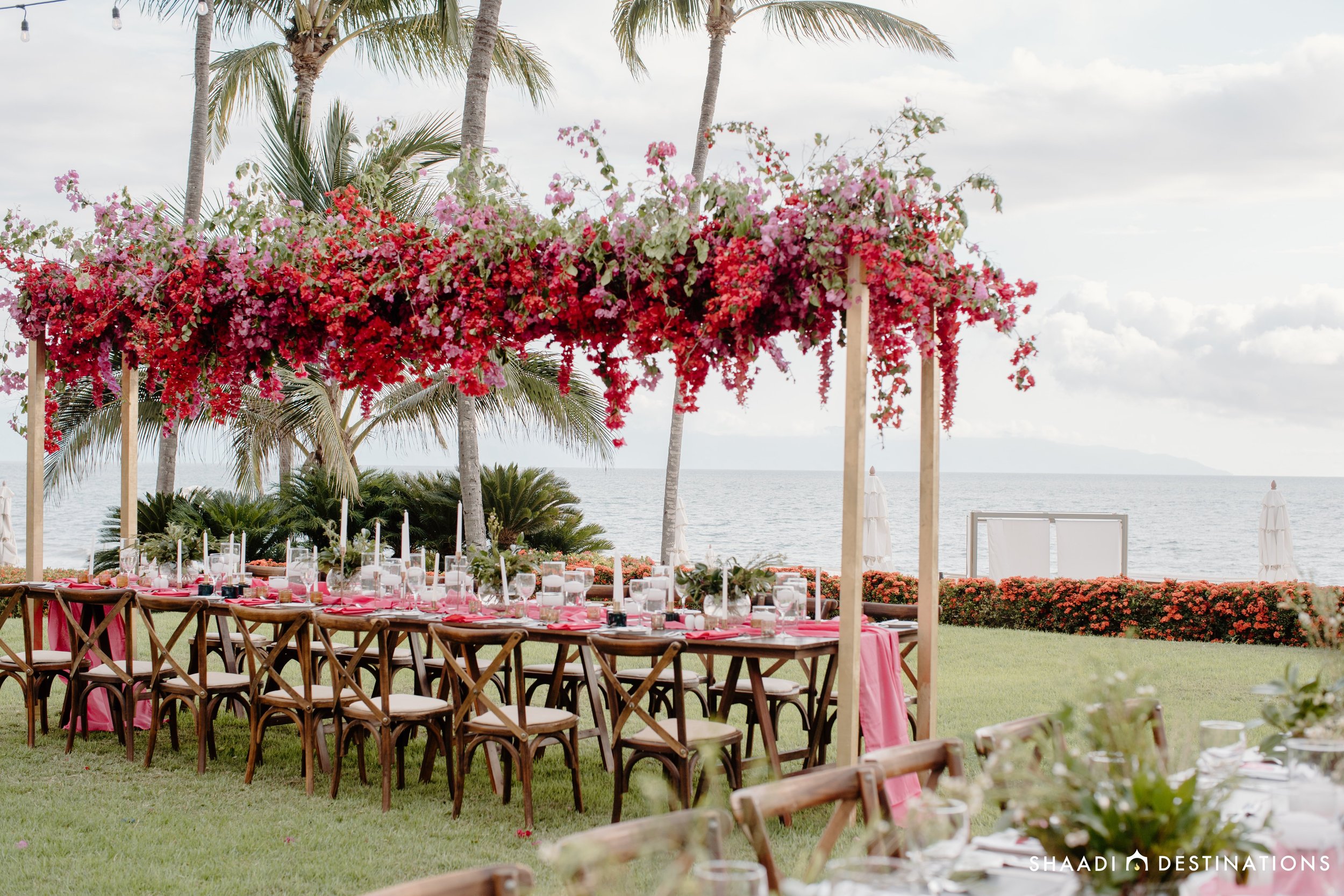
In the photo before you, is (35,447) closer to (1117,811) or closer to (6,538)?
(1117,811)

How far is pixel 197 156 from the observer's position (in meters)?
12.2

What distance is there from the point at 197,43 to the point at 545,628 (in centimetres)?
910

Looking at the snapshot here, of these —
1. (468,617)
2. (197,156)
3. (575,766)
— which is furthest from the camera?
(197,156)

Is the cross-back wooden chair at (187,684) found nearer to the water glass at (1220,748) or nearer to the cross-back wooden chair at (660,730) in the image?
the cross-back wooden chair at (660,730)

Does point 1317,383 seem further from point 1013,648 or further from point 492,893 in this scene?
point 492,893

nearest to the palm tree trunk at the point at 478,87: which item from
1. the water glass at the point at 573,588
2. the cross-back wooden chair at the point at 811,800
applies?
the water glass at the point at 573,588

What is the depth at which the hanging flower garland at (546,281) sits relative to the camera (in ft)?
16.0

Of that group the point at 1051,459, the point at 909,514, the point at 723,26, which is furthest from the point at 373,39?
the point at 1051,459

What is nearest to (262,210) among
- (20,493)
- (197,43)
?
(197,43)

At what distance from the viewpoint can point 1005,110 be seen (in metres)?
26.2

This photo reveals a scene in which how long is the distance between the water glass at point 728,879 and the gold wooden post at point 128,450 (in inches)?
269

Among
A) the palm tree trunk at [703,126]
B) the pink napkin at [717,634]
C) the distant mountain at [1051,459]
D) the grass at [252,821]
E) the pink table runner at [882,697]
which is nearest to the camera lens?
the grass at [252,821]

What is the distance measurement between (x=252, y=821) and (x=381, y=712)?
26.9 inches

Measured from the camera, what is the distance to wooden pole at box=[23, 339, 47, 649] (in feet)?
24.6
